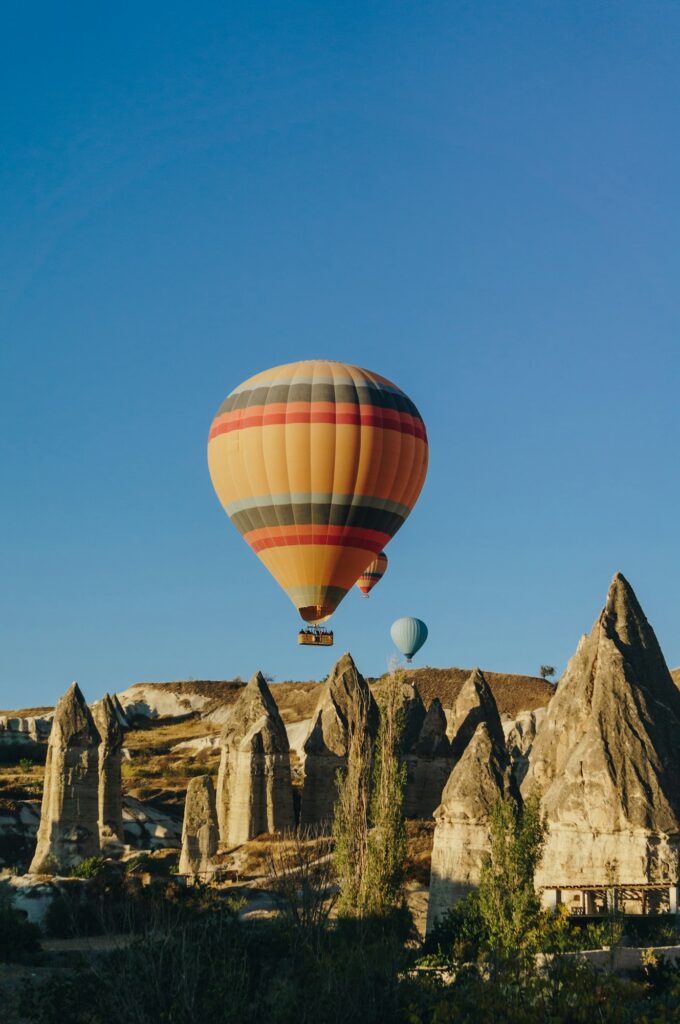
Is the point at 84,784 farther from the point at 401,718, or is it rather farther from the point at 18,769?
the point at 18,769

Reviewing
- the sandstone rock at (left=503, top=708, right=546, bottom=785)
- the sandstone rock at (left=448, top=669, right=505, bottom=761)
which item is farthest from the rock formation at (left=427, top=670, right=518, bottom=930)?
the sandstone rock at (left=503, top=708, right=546, bottom=785)

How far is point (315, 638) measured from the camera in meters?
54.8

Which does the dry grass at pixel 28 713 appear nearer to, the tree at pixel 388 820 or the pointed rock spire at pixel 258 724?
the pointed rock spire at pixel 258 724

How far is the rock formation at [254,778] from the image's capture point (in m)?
46.4

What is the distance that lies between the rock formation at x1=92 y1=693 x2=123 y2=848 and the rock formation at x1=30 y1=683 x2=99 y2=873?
5099 mm

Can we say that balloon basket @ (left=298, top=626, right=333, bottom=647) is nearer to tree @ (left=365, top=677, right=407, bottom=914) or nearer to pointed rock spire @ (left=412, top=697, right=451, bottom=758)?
pointed rock spire @ (left=412, top=697, right=451, bottom=758)

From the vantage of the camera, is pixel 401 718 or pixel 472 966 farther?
pixel 401 718

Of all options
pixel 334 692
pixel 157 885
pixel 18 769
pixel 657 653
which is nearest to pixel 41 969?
pixel 157 885

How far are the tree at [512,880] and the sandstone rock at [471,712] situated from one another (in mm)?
18211

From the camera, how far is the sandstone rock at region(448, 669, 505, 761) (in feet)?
163

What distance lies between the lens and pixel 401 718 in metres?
35.3

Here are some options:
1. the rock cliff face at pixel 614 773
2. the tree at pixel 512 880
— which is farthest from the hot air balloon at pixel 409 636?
the tree at pixel 512 880

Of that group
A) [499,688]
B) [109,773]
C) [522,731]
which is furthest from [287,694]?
[109,773]

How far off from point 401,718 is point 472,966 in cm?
952
